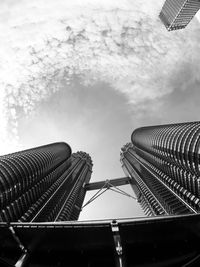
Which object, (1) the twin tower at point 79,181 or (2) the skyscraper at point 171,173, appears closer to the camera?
(1) the twin tower at point 79,181

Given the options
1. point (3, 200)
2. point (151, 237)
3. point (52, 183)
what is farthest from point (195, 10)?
point (151, 237)

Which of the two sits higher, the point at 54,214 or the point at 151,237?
the point at 54,214

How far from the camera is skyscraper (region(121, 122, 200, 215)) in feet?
292

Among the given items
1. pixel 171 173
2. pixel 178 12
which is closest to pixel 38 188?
pixel 171 173

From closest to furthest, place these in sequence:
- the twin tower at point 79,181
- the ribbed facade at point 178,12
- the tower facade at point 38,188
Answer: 1. the tower facade at point 38,188
2. the twin tower at point 79,181
3. the ribbed facade at point 178,12

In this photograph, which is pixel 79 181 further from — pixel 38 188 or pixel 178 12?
pixel 178 12

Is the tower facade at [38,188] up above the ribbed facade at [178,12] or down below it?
below

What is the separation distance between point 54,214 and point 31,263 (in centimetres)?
12051

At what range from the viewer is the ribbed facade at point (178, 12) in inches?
6550

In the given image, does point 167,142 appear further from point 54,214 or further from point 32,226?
point 32,226

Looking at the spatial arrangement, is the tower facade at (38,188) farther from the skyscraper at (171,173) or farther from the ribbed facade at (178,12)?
the ribbed facade at (178,12)

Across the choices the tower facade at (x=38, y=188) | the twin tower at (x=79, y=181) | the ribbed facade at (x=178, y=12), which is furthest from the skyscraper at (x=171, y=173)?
the ribbed facade at (x=178, y=12)

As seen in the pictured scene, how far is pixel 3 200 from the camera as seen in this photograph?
78000 millimetres

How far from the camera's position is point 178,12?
17138 centimetres
